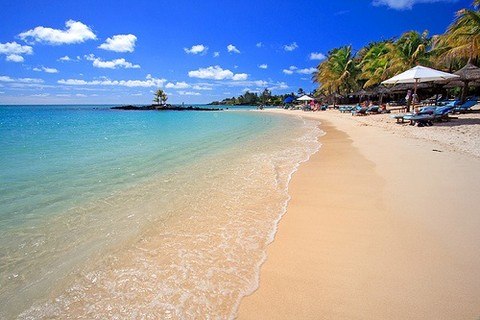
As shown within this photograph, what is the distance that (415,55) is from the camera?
2334cm

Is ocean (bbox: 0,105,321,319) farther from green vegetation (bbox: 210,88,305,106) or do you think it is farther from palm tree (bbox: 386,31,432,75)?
green vegetation (bbox: 210,88,305,106)

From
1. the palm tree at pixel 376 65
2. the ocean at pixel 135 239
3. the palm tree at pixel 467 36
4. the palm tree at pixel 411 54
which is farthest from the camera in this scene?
the palm tree at pixel 376 65

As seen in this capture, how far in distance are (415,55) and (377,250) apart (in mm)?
26929

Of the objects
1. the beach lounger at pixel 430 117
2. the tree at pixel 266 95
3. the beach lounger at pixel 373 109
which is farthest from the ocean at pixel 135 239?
the tree at pixel 266 95

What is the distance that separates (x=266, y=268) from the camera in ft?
9.34

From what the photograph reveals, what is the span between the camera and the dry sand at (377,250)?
223 cm

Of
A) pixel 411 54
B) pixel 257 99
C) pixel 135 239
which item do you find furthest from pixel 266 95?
pixel 135 239

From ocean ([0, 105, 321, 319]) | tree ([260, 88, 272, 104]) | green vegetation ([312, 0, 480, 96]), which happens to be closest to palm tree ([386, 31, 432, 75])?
green vegetation ([312, 0, 480, 96])

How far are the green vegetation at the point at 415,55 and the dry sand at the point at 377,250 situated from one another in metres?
16.9

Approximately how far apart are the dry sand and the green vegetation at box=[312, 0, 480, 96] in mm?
16911

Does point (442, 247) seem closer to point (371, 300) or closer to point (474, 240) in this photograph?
point (474, 240)

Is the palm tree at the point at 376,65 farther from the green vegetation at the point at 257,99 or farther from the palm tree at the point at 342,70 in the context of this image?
the green vegetation at the point at 257,99

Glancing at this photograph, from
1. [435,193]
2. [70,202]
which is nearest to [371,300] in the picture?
[435,193]

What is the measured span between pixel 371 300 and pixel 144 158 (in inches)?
323
